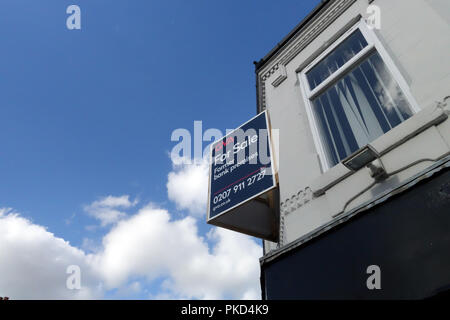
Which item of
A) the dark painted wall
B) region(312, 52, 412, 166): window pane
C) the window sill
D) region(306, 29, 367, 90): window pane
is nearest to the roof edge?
region(306, 29, 367, 90): window pane

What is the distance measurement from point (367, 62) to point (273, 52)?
3.15m

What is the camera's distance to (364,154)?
12.9ft

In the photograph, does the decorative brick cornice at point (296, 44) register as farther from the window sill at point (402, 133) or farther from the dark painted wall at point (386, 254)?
the dark painted wall at point (386, 254)

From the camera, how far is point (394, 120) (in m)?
4.42

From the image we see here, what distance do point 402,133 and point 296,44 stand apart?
4.33 metres

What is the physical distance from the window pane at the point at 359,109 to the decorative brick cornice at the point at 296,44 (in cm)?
186

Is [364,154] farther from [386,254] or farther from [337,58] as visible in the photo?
[337,58]

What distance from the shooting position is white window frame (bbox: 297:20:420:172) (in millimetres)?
4553

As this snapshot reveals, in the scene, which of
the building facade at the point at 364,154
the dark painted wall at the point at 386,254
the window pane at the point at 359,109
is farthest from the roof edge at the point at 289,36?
the dark painted wall at the point at 386,254

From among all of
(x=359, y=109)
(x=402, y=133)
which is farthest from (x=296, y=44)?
(x=402, y=133)

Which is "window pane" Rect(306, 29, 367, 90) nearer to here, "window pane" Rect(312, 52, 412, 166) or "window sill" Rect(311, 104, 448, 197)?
"window pane" Rect(312, 52, 412, 166)

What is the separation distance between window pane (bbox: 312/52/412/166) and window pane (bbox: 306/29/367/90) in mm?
413
